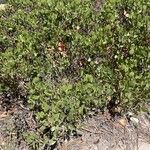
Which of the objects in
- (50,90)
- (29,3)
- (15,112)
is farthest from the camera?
(29,3)

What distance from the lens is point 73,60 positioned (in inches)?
185

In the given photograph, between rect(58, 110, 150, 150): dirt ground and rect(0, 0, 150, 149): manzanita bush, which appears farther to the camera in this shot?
rect(58, 110, 150, 150): dirt ground

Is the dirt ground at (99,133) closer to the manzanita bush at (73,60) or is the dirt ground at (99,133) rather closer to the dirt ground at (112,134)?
the dirt ground at (112,134)

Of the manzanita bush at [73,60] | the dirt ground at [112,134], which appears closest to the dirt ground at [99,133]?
the dirt ground at [112,134]

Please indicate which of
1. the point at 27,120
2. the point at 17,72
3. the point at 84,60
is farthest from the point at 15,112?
the point at 84,60

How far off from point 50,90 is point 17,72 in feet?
1.62

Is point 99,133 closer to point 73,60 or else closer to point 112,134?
point 112,134

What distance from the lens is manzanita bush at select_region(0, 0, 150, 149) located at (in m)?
4.00

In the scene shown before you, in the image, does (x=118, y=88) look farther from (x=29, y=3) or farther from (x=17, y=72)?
(x=29, y=3)

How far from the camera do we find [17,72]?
430cm

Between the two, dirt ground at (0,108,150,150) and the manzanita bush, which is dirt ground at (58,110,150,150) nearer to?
dirt ground at (0,108,150,150)

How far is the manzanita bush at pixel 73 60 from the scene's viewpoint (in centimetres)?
400

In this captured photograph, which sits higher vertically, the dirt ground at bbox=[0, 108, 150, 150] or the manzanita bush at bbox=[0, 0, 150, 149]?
the manzanita bush at bbox=[0, 0, 150, 149]

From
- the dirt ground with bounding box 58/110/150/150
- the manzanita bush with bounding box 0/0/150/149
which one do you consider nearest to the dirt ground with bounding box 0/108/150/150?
the dirt ground with bounding box 58/110/150/150
